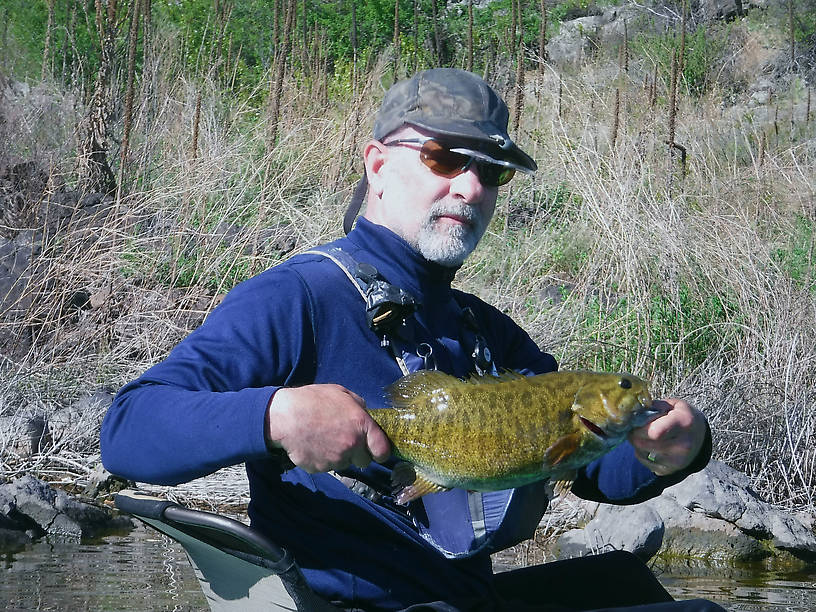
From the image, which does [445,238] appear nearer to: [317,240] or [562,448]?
[562,448]

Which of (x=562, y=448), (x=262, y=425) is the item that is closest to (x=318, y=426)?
(x=262, y=425)

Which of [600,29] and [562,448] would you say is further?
[600,29]

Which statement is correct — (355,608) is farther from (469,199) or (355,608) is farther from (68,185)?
(68,185)

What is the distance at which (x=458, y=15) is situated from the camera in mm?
22844

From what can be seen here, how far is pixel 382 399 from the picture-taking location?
278cm

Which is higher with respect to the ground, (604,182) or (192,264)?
(604,182)

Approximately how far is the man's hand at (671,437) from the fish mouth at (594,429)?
0.17 metres

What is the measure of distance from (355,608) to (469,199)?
1.07 meters

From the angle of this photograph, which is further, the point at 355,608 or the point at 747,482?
the point at 747,482

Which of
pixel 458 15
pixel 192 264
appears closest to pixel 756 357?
pixel 192 264

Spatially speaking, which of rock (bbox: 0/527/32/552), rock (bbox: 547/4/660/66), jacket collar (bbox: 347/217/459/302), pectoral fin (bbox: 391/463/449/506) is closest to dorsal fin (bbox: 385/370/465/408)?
pectoral fin (bbox: 391/463/449/506)

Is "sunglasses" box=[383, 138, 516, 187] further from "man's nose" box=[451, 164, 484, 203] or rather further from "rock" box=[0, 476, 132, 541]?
"rock" box=[0, 476, 132, 541]

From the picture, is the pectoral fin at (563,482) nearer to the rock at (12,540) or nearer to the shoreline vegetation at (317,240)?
the rock at (12,540)

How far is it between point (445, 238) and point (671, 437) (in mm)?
781
